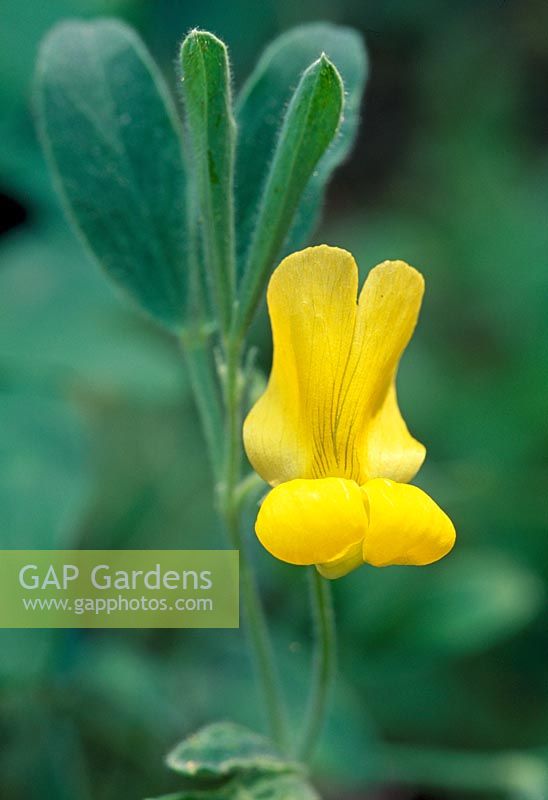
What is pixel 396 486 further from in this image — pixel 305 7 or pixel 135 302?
pixel 305 7

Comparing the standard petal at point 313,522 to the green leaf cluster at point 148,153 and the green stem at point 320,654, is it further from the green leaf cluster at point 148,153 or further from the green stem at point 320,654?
the green leaf cluster at point 148,153

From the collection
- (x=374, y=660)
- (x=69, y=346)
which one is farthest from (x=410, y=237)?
(x=374, y=660)

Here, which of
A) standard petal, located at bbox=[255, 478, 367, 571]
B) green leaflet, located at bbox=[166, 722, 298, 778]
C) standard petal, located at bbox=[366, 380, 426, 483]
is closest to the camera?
standard petal, located at bbox=[255, 478, 367, 571]

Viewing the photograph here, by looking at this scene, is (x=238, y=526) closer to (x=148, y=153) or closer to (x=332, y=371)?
(x=332, y=371)

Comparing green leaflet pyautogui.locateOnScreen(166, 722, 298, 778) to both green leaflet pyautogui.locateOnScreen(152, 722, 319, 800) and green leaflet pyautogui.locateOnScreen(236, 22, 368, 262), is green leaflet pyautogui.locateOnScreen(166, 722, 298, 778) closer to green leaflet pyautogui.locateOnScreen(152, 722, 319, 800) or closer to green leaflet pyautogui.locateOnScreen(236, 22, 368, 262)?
green leaflet pyautogui.locateOnScreen(152, 722, 319, 800)

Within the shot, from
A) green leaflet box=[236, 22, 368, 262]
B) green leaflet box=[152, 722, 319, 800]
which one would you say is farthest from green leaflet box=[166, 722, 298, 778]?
green leaflet box=[236, 22, 368, 262]

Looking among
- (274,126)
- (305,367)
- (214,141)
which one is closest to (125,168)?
(274,126)
